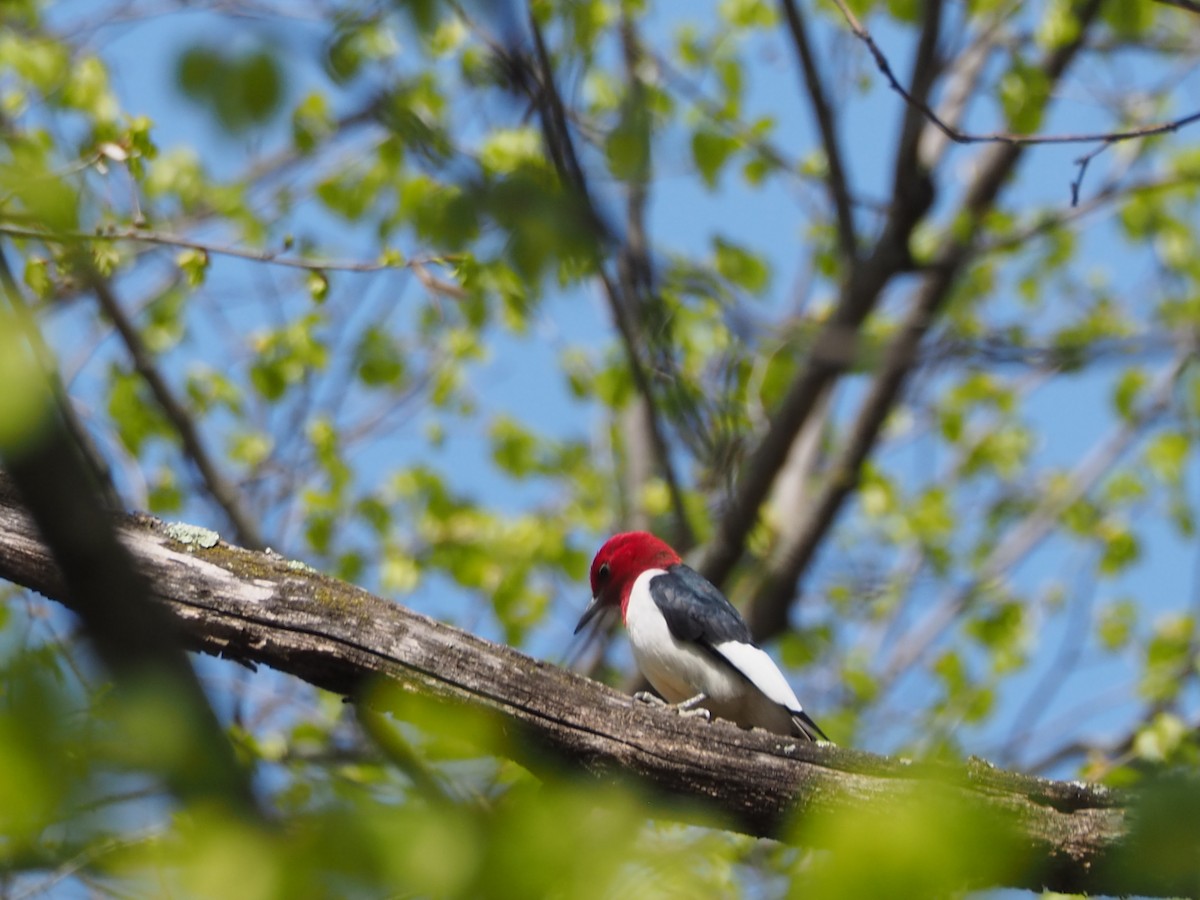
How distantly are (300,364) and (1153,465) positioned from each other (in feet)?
21.1

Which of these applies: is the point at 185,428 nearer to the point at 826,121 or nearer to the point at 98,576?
the point at 826,121

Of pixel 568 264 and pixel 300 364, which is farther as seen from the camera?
pixel 300 364

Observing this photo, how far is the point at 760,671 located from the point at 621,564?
1.06m

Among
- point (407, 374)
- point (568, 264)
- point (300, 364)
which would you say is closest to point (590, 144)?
point (568, 264)

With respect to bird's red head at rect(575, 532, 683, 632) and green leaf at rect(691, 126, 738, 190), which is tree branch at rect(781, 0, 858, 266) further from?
bird's red head at rect(575, 532, 683, 632)

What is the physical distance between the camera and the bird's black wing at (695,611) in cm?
434

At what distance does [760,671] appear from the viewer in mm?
4172

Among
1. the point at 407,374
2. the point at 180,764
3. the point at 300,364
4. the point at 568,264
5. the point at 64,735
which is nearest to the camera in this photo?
the point at 180,764

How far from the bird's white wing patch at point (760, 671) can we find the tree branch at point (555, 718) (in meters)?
1.03

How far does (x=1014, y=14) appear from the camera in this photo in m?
8.54

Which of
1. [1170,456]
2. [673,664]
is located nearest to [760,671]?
[673,664]

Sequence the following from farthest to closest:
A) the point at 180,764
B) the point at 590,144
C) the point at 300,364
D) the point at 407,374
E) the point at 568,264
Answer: the point at 407,374 < the point at 300,364 < the point at 590,144 < the point at 568,264 < the point at 180,764

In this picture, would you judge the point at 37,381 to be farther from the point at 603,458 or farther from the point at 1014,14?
the point at 603,458

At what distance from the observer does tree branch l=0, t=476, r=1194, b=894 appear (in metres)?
2.92
